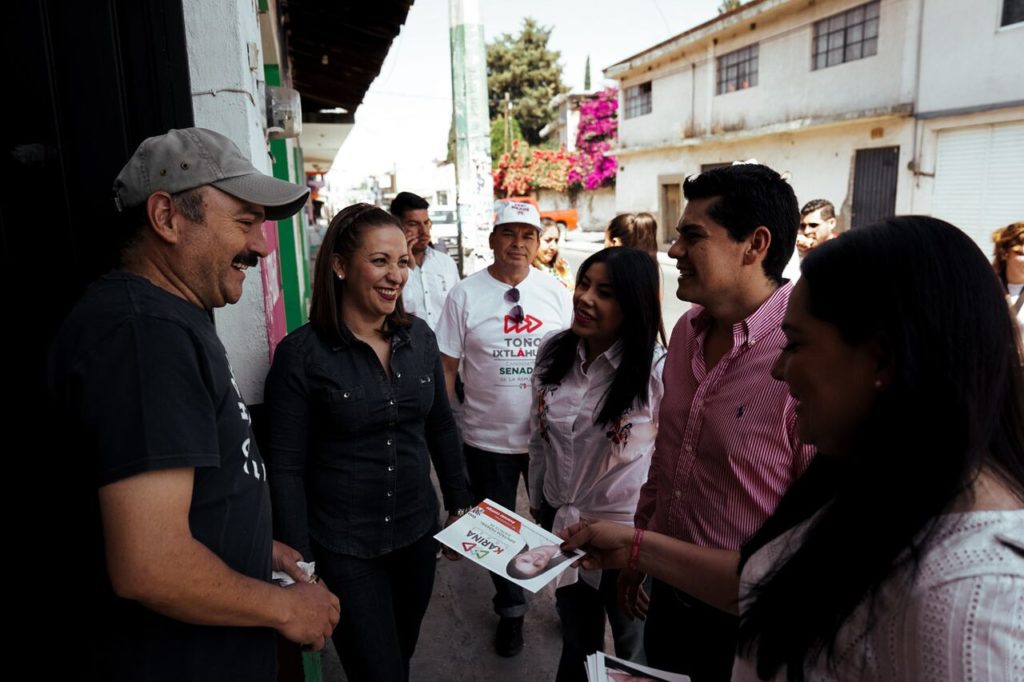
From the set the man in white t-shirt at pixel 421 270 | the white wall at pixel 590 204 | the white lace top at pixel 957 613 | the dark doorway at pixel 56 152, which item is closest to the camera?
the white lace top at pixel 957 613

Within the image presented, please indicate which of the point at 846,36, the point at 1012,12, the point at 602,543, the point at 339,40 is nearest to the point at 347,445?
the point at 602,543

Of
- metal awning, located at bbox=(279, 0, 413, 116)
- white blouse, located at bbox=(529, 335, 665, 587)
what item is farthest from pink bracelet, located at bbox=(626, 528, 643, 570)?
metal awning, located at bbox=(279, 0, 413, 116)

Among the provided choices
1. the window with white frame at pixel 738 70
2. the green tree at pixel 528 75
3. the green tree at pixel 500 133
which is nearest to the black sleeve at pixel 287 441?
the window with white frame at pixel 738 70

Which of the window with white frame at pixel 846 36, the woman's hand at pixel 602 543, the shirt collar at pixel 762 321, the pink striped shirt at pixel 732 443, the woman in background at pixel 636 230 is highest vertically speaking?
the window with white frame at pixel 846 36

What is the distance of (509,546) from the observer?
188 cm

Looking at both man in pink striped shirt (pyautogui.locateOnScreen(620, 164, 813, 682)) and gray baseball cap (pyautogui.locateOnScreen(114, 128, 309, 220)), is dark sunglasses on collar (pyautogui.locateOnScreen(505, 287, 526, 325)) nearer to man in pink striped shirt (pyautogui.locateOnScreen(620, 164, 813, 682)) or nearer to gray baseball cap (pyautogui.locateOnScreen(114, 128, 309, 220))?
man in pink striped shirt (pyautogui.locateOnScreen(620, 164, 813, 682))

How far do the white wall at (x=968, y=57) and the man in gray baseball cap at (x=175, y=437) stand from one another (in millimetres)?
14272

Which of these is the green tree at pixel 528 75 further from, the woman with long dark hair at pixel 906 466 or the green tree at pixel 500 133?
the woman with long dark hair at pixel 906 466

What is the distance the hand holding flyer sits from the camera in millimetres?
1763

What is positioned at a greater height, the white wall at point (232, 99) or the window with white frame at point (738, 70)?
the window with white frame at point (738, 70)

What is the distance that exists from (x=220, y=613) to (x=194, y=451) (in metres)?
0.33

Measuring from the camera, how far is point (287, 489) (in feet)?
6.55

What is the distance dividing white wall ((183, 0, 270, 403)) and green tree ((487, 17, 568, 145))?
41171 millimetres

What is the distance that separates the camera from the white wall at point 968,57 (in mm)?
11430
